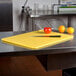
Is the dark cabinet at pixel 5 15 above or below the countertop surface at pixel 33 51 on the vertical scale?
above

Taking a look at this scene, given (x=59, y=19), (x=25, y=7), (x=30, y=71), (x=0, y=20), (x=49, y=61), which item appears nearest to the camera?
(x=49, y=61)

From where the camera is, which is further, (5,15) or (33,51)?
(5,15)

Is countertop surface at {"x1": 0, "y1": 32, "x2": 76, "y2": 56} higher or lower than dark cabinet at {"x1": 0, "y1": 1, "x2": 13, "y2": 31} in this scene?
lower

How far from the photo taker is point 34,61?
2789 mm

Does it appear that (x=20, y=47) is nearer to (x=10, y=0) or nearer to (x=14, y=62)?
(x=14, y=62)

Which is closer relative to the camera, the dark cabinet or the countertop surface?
the countertop surface

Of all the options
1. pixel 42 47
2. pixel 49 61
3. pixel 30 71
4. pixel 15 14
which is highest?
pixel 15 14

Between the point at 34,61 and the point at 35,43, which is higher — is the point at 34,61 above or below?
below

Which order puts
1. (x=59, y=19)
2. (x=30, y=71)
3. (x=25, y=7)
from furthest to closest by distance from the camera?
(x=59, y=19) → (x=25, y=7) → (x=30, y=71)

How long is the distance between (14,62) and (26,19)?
5.35 ft

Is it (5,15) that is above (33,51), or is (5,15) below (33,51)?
above

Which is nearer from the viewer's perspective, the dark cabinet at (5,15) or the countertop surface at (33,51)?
the countertop surface at (33,51)

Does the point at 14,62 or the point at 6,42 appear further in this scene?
the point at 14,62

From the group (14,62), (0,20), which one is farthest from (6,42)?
(0,20)
